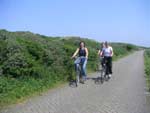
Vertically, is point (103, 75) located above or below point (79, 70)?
below

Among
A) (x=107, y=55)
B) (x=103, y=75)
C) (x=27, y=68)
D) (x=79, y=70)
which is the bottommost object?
(x=103, y=75)

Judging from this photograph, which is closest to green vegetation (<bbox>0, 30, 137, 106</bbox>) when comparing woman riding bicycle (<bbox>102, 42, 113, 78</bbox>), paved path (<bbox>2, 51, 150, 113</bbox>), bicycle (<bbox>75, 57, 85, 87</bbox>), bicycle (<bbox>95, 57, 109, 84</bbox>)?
paved path (<bbox>2, 51, 150, 113</bbox>)

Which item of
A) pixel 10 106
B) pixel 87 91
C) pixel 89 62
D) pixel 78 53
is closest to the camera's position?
pixel 10 106

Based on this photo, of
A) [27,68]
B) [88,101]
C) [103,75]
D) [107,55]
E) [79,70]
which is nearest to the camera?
[88,101]

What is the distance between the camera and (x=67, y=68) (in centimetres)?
1496

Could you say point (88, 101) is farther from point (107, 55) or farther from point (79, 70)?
point (107, 55)

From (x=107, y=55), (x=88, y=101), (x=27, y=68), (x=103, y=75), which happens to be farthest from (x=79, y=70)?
(x=88, y=101)

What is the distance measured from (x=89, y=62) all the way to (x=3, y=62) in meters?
10.3

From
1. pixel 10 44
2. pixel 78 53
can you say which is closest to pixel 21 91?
pixel 10 44

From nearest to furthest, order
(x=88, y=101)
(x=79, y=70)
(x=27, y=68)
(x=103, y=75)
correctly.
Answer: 1. (x=88, y=101)
2. (x=27, y=68)
3. (x=79, y=70)
4. (x=103, y=75)

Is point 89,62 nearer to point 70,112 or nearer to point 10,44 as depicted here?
point 10,44

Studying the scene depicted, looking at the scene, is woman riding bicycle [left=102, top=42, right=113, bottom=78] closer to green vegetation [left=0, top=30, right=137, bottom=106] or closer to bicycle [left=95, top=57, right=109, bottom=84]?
bicycle [left=95, top=57, right=109, bottom=84]

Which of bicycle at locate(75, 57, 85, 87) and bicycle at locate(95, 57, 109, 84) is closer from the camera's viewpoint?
bicycle at locate(75, 57, 85, 87)

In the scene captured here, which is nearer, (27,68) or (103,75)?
(27,68)
